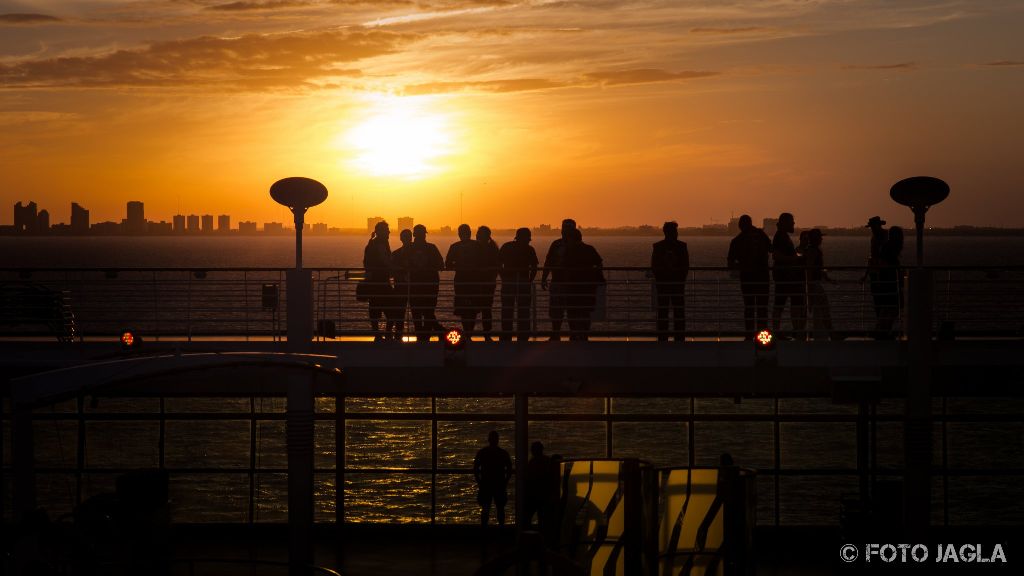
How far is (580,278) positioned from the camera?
57.2ft

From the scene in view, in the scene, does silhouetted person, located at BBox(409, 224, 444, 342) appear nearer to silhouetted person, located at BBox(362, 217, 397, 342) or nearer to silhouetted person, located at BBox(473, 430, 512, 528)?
silhouetted person, located at BBox(362, 217, 397, 342)

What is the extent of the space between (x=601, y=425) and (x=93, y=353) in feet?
222

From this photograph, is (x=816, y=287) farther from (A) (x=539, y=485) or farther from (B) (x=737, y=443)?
(B) (x=737, y=443)

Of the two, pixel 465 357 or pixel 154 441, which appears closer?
pixel 465 357

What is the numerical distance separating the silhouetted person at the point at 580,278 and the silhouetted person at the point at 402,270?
6.65ft

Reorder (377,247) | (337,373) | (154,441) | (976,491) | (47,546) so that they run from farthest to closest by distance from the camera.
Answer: (154,441), (976,491), (377,247), (337,373), (47,546)

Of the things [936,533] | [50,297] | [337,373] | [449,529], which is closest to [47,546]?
[337,373]

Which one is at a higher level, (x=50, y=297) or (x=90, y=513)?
(x=50, y=297)

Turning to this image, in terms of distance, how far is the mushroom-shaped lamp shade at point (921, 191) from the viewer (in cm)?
1605

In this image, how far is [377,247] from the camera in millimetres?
17344

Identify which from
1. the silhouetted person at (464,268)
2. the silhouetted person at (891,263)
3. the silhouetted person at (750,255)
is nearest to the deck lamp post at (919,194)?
the silhouetted person at (891,263)

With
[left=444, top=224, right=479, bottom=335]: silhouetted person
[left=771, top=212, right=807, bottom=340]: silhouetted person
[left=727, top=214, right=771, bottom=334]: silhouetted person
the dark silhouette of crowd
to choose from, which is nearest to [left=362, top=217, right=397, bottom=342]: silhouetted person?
the dark silhouette of crowd

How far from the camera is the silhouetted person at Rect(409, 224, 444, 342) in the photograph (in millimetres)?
16875

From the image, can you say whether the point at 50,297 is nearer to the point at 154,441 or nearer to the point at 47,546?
the point at 47,546
